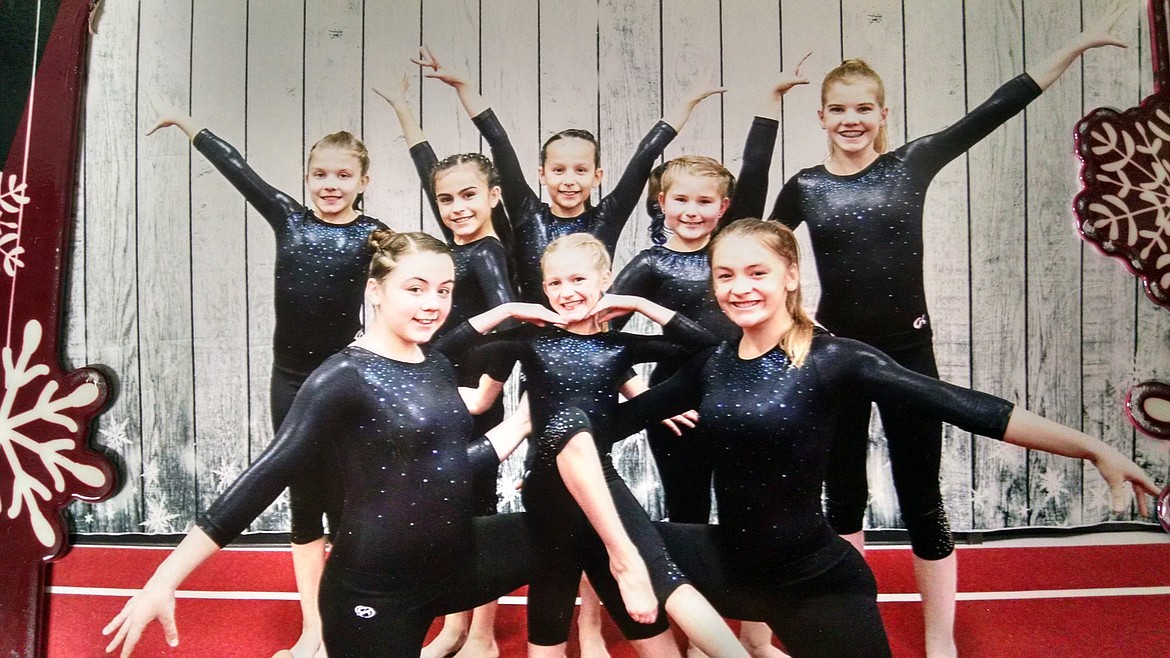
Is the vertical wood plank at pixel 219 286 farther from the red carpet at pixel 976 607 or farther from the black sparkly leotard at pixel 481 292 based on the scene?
the black sparkly leotard at pixel 481 292

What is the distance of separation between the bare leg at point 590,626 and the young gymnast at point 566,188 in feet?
2.48

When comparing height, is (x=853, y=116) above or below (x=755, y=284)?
above

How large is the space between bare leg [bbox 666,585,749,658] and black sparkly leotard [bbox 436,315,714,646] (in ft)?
0.20

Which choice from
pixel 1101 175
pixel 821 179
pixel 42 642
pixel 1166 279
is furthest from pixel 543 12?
pixel 42 642

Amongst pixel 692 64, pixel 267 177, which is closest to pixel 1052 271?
pixel 692 64

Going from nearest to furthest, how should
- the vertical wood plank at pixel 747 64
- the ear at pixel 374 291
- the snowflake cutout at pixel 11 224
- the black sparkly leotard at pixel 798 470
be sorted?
1. the black sparkly leotard at pixel 798 470
2. the ear at pixel 374 291
3. the vertical wood plank at pixel 747 64
4. the snowflake cutout at pixel 11 224

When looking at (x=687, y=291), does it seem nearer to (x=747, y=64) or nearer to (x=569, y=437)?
(x=569, y=437)

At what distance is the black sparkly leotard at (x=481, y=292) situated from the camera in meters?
1.71

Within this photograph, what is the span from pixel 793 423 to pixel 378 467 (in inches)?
37.5

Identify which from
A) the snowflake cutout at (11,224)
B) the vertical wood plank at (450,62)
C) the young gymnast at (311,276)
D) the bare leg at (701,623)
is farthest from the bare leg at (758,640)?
the snowflake cutout at (11,224)

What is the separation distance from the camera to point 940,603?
172cm

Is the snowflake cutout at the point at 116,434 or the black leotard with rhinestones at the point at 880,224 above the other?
the black leotard with rhinestones at the point at 880,224

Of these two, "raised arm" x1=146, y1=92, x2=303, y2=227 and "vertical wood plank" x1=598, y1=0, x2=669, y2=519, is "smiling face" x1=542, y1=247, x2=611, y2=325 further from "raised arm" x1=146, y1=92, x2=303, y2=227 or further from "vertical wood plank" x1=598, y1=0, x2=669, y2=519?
"raised arm" x1=146, y1=92, x2=303, y2=227

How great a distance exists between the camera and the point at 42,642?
6.07 feet
